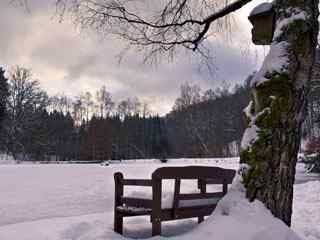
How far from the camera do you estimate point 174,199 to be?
530cm

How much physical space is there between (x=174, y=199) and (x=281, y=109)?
2.19 metres

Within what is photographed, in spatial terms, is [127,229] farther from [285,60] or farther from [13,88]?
[13,88]

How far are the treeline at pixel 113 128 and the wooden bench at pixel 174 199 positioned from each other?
48.1 meters

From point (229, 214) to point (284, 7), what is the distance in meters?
2.13

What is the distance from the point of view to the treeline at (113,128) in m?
53.8

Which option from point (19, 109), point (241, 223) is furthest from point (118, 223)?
point (19, 109)

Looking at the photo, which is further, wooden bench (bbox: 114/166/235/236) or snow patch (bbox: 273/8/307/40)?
wooden bench (bbox: 114/166/235/236)

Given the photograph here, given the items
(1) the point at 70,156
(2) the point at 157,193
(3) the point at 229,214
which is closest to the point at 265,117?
(3) the point at 229,214

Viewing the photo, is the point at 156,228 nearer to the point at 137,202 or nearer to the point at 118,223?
the point at 137,202

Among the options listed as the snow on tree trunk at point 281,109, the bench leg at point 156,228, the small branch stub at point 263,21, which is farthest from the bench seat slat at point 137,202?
the small branch stub at point 263,21

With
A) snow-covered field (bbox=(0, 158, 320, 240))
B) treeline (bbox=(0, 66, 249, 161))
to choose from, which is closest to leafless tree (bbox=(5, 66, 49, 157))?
treeline (bbox=(0, 66, 249, 161))

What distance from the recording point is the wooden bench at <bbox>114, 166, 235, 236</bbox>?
200 inches

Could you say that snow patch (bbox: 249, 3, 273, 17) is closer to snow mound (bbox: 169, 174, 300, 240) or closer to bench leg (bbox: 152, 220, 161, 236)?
snow mound (bbox: 169, 174, 300, 240)

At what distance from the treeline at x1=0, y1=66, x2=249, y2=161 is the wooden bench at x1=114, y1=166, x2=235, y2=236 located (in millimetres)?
48092
